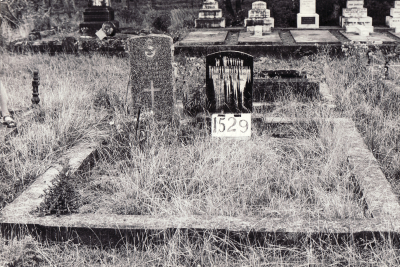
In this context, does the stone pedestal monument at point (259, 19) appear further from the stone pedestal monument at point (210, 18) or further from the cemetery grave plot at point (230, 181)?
the cemetery grave plot at point (230, 181)

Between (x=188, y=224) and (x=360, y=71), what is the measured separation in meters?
5.38

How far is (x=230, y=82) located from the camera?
17.6 feet

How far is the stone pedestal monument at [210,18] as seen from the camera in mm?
12969

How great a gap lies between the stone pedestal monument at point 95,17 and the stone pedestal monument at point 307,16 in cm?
492

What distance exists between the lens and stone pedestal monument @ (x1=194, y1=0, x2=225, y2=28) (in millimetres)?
12969

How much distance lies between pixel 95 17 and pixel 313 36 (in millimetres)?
5772

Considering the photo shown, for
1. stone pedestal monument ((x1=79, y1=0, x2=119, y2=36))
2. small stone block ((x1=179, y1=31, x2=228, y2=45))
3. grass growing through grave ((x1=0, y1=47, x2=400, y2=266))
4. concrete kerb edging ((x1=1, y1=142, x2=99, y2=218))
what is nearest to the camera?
grass growing through grave ((x1=0, y1=47, x2=400, y2=266))

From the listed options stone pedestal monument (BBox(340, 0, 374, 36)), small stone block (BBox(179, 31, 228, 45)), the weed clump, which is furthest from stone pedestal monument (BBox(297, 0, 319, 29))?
the weed clump

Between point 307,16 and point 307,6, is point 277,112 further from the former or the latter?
point 307,6

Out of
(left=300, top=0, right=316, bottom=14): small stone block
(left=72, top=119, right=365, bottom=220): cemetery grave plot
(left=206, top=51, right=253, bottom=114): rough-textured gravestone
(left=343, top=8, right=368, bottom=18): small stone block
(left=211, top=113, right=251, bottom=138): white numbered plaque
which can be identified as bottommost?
(left=72, top=119, right=365, bottom=220): cemetery grave plot

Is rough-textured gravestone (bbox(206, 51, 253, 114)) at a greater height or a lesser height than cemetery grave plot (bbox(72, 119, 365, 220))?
greater

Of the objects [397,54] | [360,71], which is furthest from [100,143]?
[397,54]

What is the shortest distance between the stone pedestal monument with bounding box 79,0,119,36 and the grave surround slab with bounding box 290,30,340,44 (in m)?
4.84

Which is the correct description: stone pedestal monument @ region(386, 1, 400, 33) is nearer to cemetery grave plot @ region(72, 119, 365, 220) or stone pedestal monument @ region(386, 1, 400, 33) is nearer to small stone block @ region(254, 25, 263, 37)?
small stone block @ region(254, 25, 263, 37)
